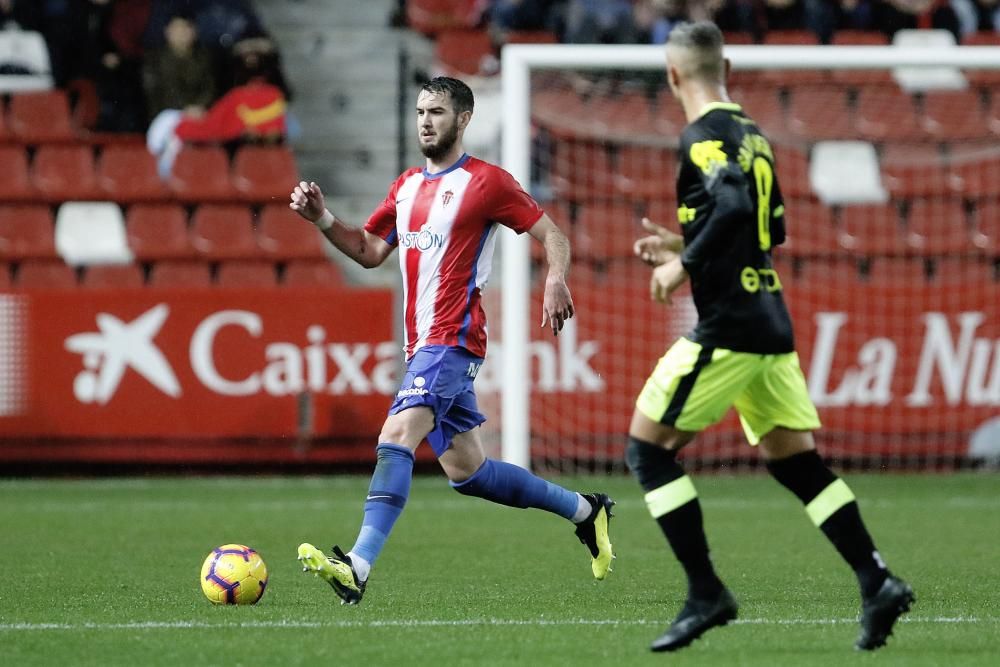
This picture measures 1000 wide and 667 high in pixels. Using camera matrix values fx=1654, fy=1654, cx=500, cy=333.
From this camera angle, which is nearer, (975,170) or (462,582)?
(462,582)

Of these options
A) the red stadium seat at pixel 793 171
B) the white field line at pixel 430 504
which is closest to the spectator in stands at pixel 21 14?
the white field line at pixel 430 504

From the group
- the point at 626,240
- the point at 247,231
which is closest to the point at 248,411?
the point at 247,231

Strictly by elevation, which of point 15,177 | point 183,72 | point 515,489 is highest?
point 183,72

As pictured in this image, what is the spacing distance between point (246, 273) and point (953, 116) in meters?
5.97

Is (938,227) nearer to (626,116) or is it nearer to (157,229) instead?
(626,116)

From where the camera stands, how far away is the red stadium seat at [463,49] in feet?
51.0

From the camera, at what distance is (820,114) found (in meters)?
13.6

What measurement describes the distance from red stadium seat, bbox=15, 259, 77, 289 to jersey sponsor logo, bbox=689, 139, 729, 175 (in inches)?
346

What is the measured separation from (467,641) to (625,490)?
627 centimetres

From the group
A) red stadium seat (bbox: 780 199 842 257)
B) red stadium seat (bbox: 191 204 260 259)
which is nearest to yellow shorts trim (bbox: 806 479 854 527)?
red stadium seat (bbox: 780 199 842 257)

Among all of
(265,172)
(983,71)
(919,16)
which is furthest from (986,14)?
(265,172)

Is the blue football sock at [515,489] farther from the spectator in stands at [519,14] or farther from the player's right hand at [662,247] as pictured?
the spectator in stands at [519,14]

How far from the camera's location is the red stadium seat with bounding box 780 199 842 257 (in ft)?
42.5

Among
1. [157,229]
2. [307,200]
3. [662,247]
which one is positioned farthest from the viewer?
[157,229]
